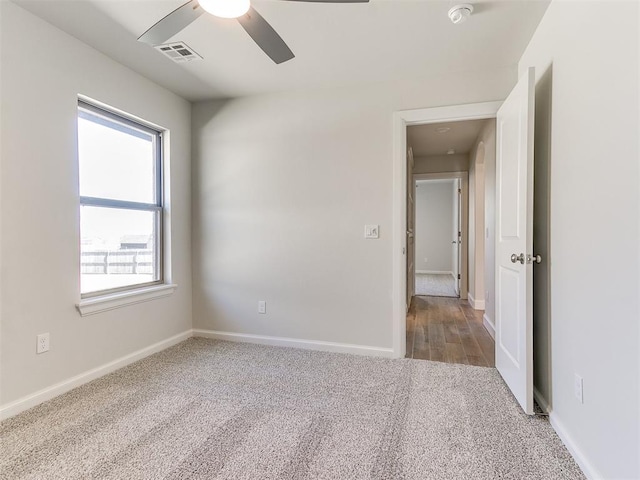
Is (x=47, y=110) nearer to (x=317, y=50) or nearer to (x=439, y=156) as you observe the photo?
(x=317, y=50)

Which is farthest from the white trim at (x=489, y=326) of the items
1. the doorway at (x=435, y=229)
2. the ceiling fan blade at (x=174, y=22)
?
the doorway at (x=435, y=229)

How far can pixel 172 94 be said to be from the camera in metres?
3.13

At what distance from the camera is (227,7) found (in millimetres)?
1438

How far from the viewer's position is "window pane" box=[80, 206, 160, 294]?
248cm

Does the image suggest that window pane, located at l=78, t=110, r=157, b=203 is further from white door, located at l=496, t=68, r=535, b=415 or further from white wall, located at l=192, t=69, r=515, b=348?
white door, located at l=496, t=68, r=535, b=415

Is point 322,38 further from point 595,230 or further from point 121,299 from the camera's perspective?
point 121,299

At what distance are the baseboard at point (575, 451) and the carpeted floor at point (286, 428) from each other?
0.03 m

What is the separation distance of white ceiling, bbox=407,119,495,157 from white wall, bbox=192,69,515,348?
2.85ft

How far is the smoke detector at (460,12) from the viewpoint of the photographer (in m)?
1.85

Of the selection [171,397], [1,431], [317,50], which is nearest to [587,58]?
[317,50]

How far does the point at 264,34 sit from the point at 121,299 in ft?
7.11

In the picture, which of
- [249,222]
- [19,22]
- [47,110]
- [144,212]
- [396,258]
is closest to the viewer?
[19,22]

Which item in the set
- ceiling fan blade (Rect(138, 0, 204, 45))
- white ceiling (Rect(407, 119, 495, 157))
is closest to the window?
ceiling fan blade (Rect(138, 0, 204, 45))

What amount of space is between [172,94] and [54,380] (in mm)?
2458
